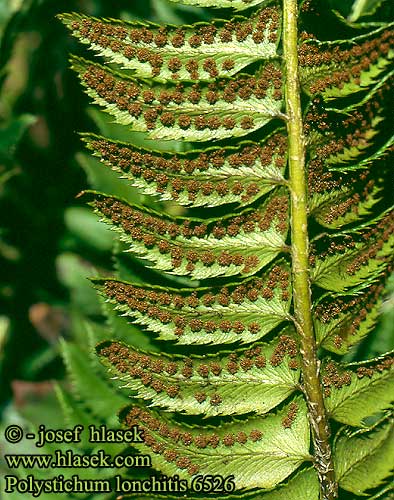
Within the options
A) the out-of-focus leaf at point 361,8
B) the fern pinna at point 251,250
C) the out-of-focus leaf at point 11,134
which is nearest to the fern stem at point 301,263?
the fern pinna at point 251,250

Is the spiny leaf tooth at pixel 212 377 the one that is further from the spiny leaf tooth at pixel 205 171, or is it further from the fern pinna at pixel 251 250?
the spiny leaf tooth at pixel 205 171

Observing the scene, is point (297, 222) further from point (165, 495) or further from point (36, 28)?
point (36, 28)

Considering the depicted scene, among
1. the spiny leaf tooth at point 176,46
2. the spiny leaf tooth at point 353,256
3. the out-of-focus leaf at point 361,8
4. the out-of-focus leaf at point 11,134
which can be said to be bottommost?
the out-of-focus leaf at point 11,134

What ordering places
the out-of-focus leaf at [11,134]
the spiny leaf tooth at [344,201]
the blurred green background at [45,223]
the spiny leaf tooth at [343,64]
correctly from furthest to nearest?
the blurred green background at [45,223], the out-of-focus leaf at [11,134], the spiny leaf tooth at [344,201], the spiny leaf tooth at [343,64]

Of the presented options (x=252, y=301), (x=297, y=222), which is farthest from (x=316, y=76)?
(x=252, y=301)

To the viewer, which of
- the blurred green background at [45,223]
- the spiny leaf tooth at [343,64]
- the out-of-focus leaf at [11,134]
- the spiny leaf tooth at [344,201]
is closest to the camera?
the spiny leaf tooth at [343,64]

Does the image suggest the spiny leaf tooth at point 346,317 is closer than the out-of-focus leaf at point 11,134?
Yes

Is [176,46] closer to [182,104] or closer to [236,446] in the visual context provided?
[182,104]

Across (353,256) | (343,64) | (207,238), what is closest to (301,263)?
(353,256)

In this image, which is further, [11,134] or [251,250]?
[11,134]
